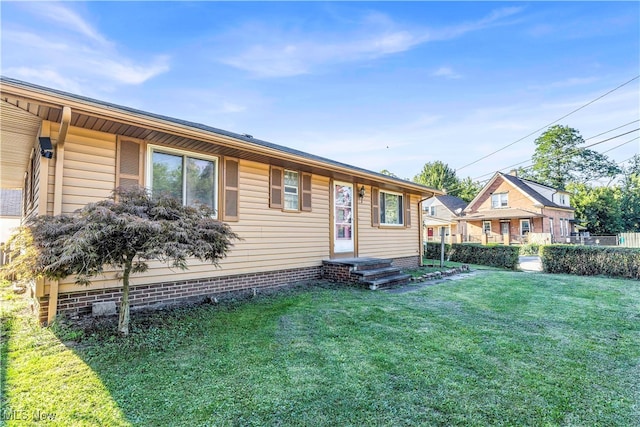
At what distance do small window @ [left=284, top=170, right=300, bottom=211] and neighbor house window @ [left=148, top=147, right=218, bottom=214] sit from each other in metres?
1.75

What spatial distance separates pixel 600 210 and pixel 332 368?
111 ft

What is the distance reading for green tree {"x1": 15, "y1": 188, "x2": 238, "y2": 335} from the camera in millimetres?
2982

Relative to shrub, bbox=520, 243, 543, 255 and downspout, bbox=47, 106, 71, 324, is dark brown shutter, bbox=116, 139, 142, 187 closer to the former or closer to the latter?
downspout, bbox=47, 106, 71, 324

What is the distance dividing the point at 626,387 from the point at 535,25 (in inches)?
433

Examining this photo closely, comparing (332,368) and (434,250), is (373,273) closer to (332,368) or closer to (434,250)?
(332,368)

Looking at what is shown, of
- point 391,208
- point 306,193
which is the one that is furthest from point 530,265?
point 306,193

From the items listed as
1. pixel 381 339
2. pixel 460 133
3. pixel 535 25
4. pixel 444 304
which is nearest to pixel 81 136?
pixel 381 339

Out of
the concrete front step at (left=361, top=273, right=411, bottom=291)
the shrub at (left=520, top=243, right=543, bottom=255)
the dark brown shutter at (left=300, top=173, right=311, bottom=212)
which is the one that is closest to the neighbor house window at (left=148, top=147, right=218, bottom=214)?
the dark brown shutter at (left=300, top=173, right=311, bottom=212)

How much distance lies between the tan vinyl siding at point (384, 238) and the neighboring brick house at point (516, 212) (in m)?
16.1

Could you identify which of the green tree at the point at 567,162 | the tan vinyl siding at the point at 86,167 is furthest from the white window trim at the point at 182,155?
the green tree at the point at 567,162

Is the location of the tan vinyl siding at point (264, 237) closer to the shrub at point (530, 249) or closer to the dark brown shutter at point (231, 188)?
the dark brown shutter at point (231, 188)

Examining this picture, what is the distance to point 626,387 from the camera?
249cm

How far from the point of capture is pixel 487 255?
1277 centimetres

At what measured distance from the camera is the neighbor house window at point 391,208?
9781 mm
